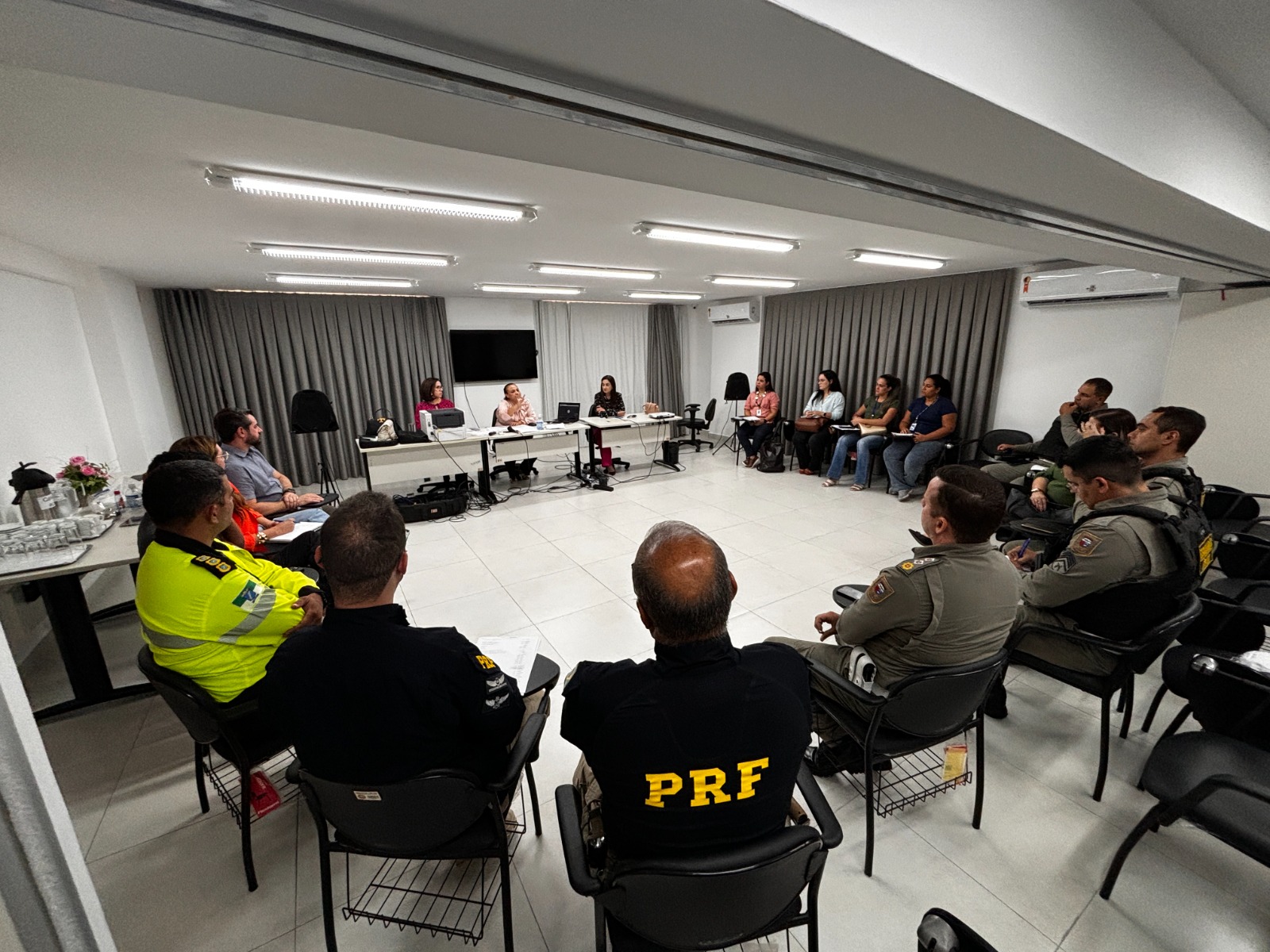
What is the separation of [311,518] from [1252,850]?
4003mm

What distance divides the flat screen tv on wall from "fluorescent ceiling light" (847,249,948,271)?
4.94 m

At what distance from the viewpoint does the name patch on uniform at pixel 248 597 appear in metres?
1.48

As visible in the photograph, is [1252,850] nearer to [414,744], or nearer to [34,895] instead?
[414,744]

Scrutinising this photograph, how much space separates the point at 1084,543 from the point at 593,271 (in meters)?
4.40

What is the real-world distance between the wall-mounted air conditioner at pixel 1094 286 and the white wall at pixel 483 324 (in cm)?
628

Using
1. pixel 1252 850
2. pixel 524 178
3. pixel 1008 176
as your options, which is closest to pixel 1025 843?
pixel 1252 850

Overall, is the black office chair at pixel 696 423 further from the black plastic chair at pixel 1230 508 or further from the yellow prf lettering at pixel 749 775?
the yellow prf lettering at pixel 749 775

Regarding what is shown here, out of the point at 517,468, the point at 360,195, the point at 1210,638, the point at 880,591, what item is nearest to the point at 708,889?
the point at 880,591

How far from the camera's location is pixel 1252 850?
1144 mm

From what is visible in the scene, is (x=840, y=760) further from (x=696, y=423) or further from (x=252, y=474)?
(x=696, y=423)

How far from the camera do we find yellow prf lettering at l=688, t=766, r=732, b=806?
888 mm

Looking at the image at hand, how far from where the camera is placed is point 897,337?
242 inches

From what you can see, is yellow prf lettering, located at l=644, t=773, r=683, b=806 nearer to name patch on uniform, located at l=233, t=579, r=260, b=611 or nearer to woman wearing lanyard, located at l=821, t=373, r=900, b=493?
name patch on uniform, located at l=233, t=579, r=260, b=611

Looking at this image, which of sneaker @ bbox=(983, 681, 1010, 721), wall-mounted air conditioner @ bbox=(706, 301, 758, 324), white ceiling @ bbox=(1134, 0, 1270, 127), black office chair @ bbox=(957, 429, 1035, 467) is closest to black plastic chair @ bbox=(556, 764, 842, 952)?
sneaker @ bbox=(983, 681, 1010, 721)
